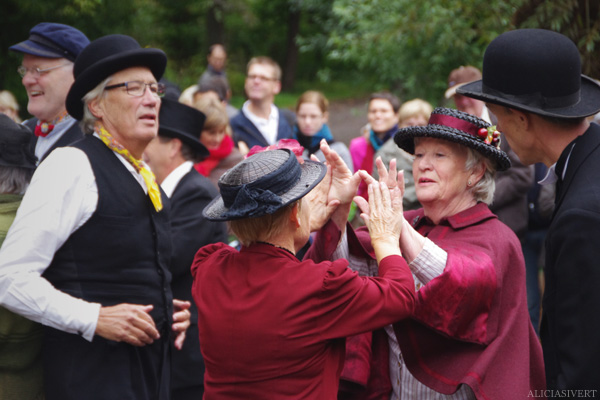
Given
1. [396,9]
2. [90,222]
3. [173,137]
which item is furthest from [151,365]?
[396,9]

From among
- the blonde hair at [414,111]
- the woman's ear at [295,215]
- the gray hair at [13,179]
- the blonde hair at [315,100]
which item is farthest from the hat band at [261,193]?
the blonde hair at [315,100]

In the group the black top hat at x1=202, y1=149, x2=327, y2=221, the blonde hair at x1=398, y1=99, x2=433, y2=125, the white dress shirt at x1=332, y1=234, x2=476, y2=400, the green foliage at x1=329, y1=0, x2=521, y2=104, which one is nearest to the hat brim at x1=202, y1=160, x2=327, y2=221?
the black top hat at x1=202, y1=149, x2=327, y2=221

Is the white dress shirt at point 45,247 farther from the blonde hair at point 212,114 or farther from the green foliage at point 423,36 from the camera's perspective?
the green foliage at point 423,36

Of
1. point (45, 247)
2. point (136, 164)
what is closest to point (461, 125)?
point (136, 164)

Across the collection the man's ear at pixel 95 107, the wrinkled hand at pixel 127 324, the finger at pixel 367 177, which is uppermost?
the man's ear at pixel 95 107

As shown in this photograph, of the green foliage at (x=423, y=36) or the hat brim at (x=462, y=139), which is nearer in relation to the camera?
the hat brim at (x=462, y=139)

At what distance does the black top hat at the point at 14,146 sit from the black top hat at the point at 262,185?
1342 mm

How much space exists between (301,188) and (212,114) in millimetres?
3250

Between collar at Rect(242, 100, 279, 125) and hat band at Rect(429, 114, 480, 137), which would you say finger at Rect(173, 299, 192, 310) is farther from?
collar at Rect(242, 100, 279, 125)

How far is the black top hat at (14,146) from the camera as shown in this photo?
11.0 ft

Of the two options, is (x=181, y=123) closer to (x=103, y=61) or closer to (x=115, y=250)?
(x=103, y=61)

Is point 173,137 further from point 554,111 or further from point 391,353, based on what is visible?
point 554,111

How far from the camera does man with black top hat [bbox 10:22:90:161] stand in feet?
12.8

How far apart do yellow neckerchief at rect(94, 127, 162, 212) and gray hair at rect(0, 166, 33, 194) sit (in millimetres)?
472
